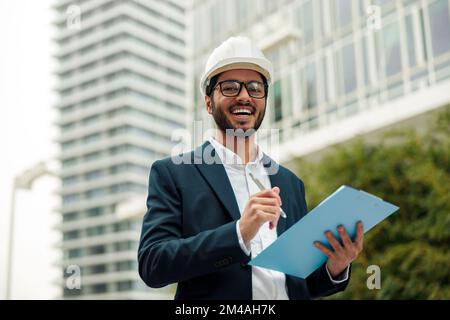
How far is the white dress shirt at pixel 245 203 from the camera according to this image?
180 centimetres

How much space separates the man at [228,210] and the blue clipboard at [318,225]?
35 mm

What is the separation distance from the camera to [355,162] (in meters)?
11.0

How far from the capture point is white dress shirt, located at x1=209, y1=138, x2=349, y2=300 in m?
1.80

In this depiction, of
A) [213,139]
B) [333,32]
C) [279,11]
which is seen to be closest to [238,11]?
[279,11]

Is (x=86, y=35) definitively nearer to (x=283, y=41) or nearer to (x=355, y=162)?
(x=283, y=41)

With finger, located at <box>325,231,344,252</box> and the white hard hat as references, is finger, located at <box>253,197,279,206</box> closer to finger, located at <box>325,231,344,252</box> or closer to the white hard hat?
finger, located at <box>325,231,344,252</box>

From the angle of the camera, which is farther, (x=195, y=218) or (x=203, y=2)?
(x=203, y=2)

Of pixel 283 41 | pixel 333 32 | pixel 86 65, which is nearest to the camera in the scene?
pixel 333 32

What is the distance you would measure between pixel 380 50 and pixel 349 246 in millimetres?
14713

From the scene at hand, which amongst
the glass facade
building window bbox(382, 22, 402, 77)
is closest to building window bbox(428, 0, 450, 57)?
the glass facade

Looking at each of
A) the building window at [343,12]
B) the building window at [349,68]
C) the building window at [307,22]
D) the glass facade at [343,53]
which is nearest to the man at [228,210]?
the glass facade at [343,53]

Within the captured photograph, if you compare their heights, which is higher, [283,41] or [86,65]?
[86,65]
